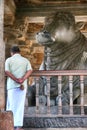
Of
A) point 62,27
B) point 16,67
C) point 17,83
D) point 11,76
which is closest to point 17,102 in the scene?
point 17,83

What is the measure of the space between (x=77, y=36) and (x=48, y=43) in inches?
33.6

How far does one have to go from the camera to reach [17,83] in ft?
26.0

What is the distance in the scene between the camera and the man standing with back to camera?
7.95 m

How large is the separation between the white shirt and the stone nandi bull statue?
1381mm

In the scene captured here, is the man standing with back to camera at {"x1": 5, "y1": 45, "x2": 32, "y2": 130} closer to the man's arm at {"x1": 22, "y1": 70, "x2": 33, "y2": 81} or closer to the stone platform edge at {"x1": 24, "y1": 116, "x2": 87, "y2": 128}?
the man's arm at {"x1": 22, "y1": 70, "x2": 33, "y2": 81}

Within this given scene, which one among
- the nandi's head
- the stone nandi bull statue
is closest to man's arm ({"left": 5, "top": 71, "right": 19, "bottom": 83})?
the stone nandi bull statue

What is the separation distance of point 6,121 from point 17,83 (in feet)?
3.32

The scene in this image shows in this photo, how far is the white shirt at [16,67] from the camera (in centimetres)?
798

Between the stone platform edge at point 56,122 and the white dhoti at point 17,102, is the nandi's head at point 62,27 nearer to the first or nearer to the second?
the stone platform edge at point 56,122

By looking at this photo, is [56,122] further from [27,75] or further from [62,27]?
[62,27]

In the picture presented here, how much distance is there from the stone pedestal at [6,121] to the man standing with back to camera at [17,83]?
33.9 inches

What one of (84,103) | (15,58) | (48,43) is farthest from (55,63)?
(15,58)

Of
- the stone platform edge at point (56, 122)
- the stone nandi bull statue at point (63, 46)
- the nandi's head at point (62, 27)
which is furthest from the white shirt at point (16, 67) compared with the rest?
the nandi's head at point (62, 27)

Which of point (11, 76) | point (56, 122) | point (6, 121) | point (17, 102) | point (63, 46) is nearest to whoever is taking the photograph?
point (6, 121)
